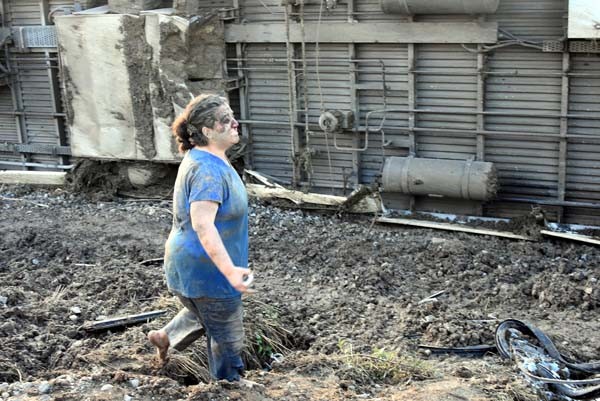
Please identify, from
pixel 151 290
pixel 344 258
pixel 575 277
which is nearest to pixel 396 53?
pixel 344 258

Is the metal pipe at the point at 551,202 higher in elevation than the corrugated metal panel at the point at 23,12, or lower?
lower

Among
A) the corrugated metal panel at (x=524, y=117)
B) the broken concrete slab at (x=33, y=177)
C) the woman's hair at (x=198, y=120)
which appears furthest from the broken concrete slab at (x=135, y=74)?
the woman's hair at (x=198, y=120)

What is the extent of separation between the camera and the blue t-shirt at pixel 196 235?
487cm

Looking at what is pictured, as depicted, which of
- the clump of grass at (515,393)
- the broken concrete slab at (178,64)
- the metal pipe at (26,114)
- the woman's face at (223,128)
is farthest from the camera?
the metal pipe at (26,114)

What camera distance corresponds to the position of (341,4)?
11383mm

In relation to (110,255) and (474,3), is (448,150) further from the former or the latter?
(110,255)

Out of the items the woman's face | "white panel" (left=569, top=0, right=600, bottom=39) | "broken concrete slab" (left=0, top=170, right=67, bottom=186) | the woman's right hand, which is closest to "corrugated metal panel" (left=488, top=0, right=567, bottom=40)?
"white panel" (left=569, top=0, right=600, bottom=39)

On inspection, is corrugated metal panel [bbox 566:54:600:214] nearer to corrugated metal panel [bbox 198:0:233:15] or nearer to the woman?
corrugated metal panel [bbox 198:0:233:15]

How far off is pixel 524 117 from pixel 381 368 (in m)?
5.70

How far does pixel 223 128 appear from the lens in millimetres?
4988

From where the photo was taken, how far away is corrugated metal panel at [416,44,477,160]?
10812 millimetres

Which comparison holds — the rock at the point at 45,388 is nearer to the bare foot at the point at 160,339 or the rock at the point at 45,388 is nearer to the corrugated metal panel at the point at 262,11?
the bare foot at the point at 160,339

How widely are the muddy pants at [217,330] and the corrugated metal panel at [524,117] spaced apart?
21.2ft

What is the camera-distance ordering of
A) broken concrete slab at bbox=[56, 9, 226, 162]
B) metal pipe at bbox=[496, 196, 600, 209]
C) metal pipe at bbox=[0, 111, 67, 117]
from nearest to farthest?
metal pipe at bbox=[496, 196, 600, 209] → broken concrete slab at bbox=[56, 9, 226, 162] → metal pipe at bbox=[0, 111, 67, 117]
